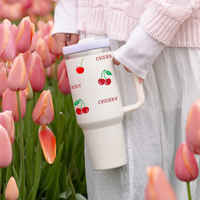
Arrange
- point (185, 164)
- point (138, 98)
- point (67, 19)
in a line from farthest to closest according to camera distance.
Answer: point (67, 19)
point (138, 98)
point (185, 164)

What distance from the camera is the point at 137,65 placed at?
0.85 m

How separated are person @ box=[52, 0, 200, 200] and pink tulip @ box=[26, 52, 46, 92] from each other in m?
0.19

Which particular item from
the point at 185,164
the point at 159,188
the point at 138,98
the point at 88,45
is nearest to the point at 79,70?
the point at 88,45

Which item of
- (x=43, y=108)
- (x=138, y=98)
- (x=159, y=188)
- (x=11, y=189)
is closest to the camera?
(x=159, y=188)

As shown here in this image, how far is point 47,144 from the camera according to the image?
0.81 meters

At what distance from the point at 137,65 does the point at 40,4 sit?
1.98 meters

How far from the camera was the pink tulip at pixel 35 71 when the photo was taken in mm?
910

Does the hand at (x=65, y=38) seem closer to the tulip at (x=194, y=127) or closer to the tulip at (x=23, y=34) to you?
the tulip at (x=23, y=34)

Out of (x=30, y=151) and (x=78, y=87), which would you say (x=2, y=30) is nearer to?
(x=78, y=87)

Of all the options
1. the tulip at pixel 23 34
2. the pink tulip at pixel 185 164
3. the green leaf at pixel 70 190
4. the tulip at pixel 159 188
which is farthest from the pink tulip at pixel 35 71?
the tulip at pixel 159 188

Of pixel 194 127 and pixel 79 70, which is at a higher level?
pixel 194 127

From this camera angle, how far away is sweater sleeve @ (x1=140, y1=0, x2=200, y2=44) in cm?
80

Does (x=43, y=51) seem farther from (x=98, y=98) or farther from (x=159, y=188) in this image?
(x=159, y=188)

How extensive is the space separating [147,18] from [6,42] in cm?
34
